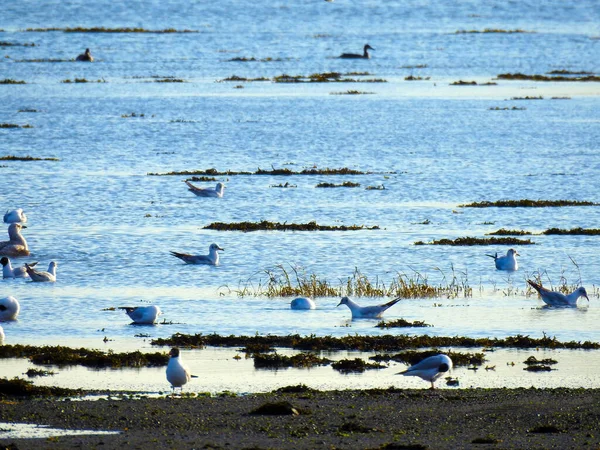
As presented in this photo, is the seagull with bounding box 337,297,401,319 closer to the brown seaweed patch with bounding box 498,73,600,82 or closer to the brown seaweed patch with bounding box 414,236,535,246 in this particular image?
the brown seaweed patch with bounding box 414,236,535,246

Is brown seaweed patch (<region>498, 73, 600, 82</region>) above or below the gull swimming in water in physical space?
above

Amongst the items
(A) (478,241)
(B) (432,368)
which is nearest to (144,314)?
(B) (432,368)

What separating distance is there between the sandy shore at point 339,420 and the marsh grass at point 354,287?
7.62m

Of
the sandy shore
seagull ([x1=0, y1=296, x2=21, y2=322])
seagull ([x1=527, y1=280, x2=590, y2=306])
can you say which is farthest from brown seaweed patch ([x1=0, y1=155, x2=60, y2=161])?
the sandy shore

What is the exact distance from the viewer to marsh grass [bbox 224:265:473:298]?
2281 centimetres

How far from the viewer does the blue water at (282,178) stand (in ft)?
71.4

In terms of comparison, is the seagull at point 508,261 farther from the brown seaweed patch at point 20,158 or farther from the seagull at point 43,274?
the brown seaweed patch at point 20,158

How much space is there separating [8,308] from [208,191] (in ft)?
53.4

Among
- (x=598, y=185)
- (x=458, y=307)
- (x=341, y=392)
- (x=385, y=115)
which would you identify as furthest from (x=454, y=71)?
(x=341, y=392)

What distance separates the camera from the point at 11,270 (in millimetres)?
24859

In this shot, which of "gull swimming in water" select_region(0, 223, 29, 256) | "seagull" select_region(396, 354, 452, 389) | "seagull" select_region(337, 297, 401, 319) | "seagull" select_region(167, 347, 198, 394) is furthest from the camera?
"gull swimming in water" select_region(0, 223, 29, 256)

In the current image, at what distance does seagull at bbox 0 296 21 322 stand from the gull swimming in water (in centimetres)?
706

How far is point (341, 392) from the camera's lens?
1505 cm

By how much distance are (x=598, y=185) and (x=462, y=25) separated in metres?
96.0
